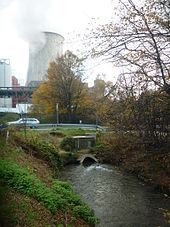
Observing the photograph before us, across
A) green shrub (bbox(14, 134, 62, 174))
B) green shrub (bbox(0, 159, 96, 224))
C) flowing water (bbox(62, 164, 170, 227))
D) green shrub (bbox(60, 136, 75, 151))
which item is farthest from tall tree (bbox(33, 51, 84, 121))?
green shrub (bbox(0, 159, 96, 224))

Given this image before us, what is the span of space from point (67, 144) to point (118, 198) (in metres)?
8.42

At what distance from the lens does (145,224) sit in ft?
20.4

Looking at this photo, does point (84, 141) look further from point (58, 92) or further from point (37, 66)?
point (37, 66)

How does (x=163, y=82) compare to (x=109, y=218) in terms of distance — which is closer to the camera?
(x=163, y=82)

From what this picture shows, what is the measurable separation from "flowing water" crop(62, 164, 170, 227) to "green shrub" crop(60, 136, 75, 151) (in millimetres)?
3478

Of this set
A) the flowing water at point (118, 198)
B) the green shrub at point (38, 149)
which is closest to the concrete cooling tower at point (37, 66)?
the green shrub at point (38, 149)

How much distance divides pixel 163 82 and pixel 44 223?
3.64 metres

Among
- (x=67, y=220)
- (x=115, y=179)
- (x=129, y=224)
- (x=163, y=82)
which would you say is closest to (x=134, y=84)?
(x=163, y=82)

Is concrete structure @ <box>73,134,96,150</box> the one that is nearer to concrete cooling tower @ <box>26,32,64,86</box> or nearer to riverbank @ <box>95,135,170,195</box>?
riverbank @ <box>95,135,170,195</box>

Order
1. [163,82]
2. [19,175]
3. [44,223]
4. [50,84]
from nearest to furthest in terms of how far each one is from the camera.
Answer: [44,223], [163,82], [19,175], [50,84]

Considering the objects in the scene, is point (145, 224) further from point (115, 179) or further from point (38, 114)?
point (38, 114)

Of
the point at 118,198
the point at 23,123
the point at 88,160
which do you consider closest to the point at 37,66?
the point at 88,160

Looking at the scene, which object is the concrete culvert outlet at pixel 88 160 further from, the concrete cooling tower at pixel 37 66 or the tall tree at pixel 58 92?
the concrete cooling tower at pixel 37 66

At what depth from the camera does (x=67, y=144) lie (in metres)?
16.3
